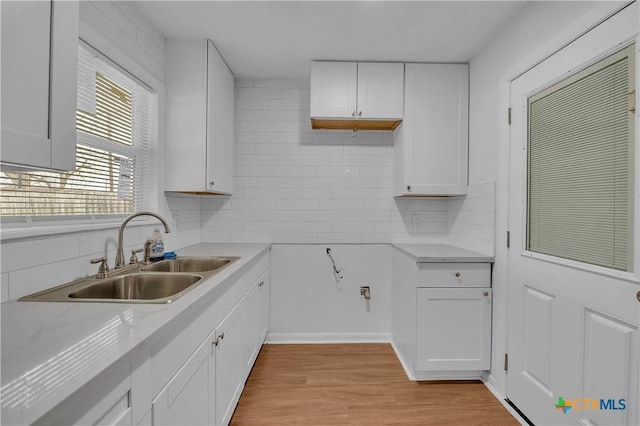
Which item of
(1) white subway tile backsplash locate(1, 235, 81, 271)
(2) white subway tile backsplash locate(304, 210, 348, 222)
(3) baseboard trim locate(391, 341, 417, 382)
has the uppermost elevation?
(2) white subway tile backsplash locate(304, 210, 348, 222)

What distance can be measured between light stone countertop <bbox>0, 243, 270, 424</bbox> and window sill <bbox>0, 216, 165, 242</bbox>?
0.24 m

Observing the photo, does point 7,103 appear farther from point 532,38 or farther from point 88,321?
point 532,38

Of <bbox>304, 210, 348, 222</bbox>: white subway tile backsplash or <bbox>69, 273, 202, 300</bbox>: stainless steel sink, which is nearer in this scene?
<bbox>69, 273, 202, 300</bbox>: stainless steel sink

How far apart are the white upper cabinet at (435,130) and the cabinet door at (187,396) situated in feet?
6.59

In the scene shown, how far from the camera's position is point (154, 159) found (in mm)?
2205

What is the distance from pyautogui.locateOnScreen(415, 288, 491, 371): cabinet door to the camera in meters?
2.23

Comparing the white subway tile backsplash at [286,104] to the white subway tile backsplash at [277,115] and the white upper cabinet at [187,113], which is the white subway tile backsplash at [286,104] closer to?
the white subway tile backsplash at [277,115]

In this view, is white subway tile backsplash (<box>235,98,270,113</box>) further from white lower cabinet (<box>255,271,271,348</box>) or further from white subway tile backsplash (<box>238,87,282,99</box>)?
white lower cabinet (<box>255,271,271,348</box>)

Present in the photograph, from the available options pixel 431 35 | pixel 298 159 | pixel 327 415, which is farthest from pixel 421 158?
pixel 327 415

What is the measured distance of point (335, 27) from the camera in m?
2.12

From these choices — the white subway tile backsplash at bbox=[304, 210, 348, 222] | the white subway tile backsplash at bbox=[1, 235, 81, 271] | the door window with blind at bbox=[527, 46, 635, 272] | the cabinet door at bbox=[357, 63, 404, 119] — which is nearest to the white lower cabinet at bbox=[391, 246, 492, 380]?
the door window with blind at bbox=[527, 46, 635, 272]

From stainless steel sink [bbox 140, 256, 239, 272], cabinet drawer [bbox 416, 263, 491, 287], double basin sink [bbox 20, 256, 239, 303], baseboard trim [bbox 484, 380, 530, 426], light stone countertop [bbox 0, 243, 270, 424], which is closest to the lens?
light stone countertop [bbox 0, 243, 270, 424]

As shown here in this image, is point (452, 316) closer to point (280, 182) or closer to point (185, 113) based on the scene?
point (280, 182)

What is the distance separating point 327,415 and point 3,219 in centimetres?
189
